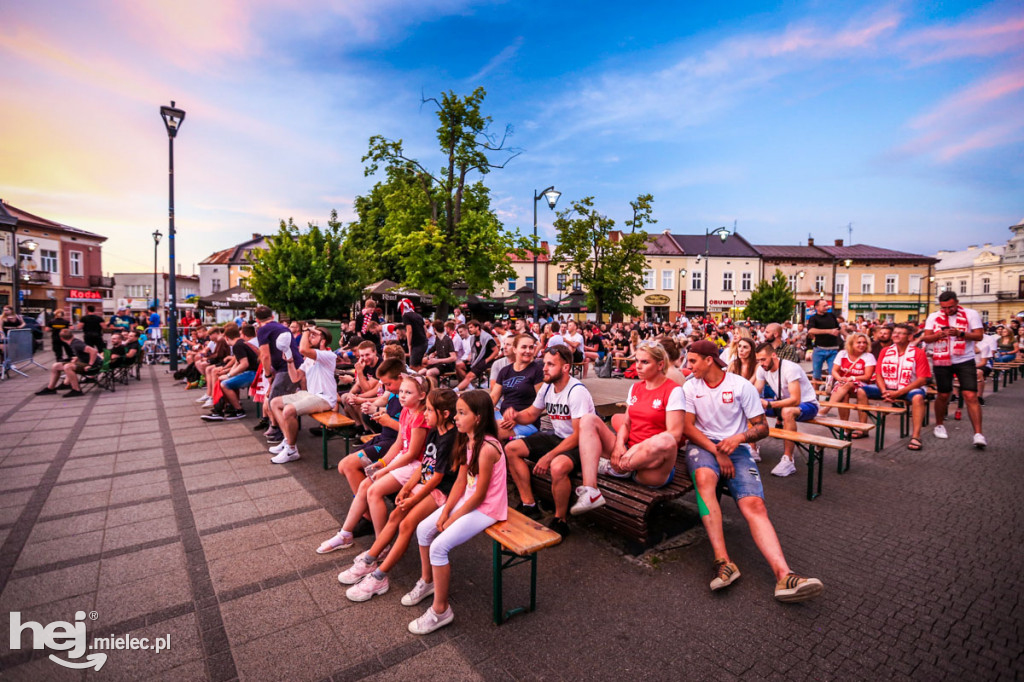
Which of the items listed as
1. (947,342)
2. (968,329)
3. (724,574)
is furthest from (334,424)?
(968,329)

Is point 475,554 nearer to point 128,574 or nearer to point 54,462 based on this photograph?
point 128,574

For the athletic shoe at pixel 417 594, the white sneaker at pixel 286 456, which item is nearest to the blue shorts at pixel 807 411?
the athletic shoe at pixel 417 594

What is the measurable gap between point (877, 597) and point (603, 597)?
5.91 ft

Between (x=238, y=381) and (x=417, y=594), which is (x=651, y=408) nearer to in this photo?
(x=417, y=594)

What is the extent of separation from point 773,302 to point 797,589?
148ft

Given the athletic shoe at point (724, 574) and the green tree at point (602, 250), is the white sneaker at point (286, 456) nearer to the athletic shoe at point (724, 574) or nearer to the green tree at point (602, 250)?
the athletic shoe at point (724, 574)

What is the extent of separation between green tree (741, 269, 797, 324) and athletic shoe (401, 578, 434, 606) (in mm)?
45596

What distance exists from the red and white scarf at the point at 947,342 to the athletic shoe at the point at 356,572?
8.17m

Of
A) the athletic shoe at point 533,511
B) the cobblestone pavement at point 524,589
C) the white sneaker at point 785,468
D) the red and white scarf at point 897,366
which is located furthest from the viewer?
the red and white scarf at point 897,366

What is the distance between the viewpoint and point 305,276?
24750 mm

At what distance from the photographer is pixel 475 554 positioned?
13.0ft

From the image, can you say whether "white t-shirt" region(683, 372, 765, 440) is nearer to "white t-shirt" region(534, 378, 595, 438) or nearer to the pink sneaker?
"white t-shirt" region(534, 378, 595, 438)

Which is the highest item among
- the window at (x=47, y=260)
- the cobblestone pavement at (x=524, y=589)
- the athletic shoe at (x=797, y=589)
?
the window at (x=47, y=260)

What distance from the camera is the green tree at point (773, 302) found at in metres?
42.9
